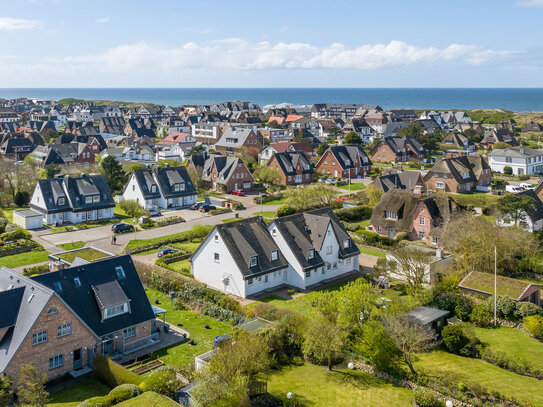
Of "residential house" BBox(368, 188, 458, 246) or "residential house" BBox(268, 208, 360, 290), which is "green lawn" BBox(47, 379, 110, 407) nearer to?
"residential house" BBox(268, 208, 360, 290)

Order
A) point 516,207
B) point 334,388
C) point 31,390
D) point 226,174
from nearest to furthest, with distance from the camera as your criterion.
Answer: point 31,390, point 334,388, point 516,207, point 226,174

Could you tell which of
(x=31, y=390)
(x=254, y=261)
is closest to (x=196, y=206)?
(x=254, y=261)

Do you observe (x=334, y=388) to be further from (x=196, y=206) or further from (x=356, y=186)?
(x=356, y=186)

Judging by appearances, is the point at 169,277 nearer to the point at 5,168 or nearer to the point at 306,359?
the point at 306,359

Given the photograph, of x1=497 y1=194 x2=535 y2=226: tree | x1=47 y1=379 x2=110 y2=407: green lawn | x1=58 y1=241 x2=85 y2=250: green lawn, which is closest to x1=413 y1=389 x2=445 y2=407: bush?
x1=47 y1=379 x2=110 y2=407: green lawn

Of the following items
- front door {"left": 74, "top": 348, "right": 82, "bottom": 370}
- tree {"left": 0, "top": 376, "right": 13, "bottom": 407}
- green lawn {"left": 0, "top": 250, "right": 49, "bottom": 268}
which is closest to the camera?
tree {"left": 0, "top": 376, "right": 13, "bottom": 407}

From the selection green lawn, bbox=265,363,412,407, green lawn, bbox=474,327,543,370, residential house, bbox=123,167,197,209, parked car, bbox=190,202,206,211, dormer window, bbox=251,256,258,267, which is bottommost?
green lawn, bbox=265,363,412,407

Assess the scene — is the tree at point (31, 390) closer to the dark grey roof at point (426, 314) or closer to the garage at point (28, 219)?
the dark grey roof at point (426, 314)
